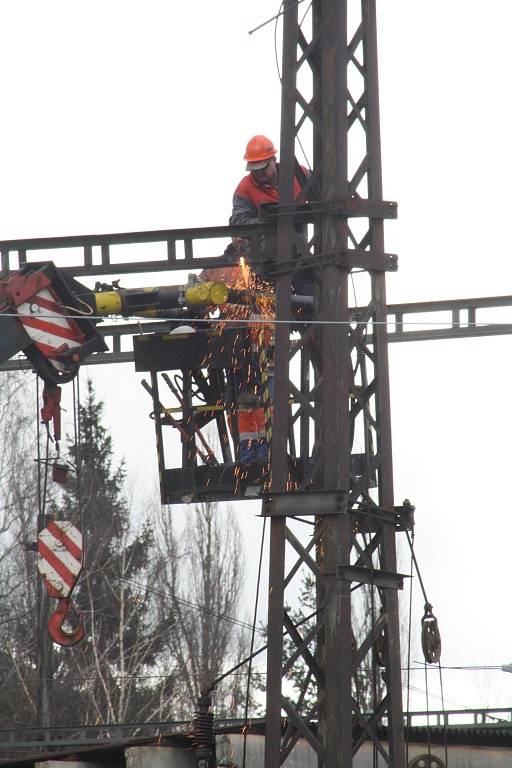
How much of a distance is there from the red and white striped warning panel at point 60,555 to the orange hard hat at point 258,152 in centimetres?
416

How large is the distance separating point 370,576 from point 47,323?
12.9 ft

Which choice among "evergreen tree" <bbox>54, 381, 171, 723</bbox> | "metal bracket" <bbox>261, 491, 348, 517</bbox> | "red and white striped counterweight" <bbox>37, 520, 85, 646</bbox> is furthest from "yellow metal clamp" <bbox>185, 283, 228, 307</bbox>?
"evergreen tree" <bbox>54, 381, 171, 723</bbox>

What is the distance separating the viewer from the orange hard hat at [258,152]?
1566 centimetres

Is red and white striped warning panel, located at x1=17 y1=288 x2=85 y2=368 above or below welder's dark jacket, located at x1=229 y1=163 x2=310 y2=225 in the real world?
A: below

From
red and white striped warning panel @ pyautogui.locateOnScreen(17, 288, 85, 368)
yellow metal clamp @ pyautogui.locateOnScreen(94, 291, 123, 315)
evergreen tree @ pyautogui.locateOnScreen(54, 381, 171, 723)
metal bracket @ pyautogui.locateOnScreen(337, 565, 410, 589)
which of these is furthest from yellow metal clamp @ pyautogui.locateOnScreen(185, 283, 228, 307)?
evergreen tree @ pyautogui.locateOnScreen(54, 381, 171, 723)

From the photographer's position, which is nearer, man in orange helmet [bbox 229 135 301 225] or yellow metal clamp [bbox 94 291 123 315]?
yellow metal clamp [bbox 94 291 123 315]

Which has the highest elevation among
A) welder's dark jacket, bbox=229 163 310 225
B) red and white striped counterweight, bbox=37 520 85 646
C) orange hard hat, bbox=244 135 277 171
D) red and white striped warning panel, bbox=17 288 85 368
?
orange hard hat, bbox=244 135 277 171

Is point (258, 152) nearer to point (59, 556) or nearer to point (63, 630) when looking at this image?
point (59, 556)

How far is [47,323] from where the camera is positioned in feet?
47.4

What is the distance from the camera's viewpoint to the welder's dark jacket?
600 inches

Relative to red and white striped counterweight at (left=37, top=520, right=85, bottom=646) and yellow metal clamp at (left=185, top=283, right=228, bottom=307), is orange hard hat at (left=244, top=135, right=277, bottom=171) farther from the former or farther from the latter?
red and white striped counterweight at (left=37, top=520, right=85, bottom=646)

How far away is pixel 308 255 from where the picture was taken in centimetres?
1302

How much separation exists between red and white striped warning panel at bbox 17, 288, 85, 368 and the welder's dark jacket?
6.16ft

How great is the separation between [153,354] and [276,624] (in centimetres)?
464
